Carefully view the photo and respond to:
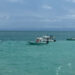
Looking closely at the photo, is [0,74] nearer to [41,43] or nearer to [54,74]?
[54,74]

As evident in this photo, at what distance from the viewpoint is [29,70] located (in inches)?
1052

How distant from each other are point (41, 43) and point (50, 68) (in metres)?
35.7

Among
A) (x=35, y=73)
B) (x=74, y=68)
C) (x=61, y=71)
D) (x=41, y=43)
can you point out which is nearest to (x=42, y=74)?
(x=35, y=73)

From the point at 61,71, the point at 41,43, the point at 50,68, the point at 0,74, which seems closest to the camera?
the point at 0,74

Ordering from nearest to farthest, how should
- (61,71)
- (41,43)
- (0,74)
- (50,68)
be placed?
(0,74)
(61,71)
(50,68)
(41,43)

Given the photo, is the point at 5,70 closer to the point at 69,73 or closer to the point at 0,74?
the point at 0,74

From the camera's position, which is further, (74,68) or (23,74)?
(74,68)

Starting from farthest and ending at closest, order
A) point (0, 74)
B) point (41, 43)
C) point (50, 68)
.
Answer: point (41, 43), point (50, 68), point (0, 74)

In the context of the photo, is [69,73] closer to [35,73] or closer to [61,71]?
[61,71]

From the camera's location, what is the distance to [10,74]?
957 inches

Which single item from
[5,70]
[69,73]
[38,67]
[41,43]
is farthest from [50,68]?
[41,43]

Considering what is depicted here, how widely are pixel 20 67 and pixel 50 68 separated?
3930mm

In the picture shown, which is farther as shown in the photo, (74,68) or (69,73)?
(74,68)

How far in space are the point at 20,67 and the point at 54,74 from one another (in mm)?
5934
